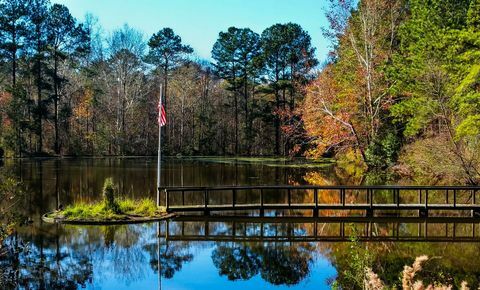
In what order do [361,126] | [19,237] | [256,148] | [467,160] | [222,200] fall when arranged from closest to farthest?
[19,237]
[222,200]
[467,160]
[361,126]
[256,148]

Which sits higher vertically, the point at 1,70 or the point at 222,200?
the point at 1,70

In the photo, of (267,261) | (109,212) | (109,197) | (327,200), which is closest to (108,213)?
(109,212)

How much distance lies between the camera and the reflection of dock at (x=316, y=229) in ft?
55.6

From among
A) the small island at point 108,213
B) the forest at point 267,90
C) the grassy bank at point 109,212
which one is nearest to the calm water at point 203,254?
the small island at point 108,213

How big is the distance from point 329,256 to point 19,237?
9.98 meters

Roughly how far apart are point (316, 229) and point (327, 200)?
25.2 ft

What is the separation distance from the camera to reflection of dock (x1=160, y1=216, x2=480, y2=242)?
16953 millimetres

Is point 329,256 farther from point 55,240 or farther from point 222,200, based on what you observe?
point 222,200

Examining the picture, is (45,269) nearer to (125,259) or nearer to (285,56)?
(125,259)

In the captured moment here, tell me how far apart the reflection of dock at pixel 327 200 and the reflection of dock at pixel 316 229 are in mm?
570

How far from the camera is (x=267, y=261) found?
14.0m

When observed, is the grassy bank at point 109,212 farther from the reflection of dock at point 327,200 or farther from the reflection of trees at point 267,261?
the reflection of trees at point 267,261

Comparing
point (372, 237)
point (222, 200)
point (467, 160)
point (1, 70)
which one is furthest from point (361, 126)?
point (1, 70)

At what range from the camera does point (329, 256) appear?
1468 cm
